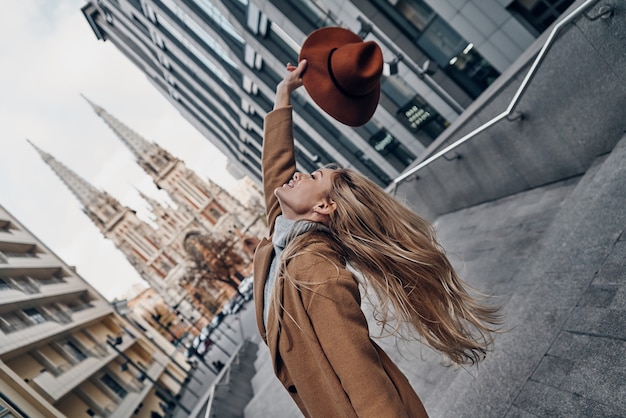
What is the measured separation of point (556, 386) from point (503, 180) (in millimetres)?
4588

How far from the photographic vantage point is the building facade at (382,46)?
11.8m

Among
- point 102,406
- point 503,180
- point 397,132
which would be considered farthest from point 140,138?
point 503,180

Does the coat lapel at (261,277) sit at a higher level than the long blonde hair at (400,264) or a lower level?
higher

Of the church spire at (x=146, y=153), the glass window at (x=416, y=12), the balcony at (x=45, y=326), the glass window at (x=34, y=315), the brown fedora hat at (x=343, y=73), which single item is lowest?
the brown fedora hat at (x=343, y=73)

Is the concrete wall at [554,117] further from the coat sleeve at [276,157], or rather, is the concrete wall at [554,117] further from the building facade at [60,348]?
the building facade at [60,348]

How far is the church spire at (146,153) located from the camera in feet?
276

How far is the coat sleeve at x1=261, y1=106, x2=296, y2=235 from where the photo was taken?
2.50 m

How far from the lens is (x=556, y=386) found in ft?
7.70

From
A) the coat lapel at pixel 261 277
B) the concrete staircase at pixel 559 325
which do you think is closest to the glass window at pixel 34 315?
the concrete staircase at pixel 559 325

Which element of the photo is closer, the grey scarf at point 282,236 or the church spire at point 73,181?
the grey scarf at point 282,236

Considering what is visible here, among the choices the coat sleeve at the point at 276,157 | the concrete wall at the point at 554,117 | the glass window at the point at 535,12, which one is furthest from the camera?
the glass window at the point at 535,12

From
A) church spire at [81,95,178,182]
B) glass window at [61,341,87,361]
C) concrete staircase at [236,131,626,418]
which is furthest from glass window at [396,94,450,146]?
church spire at [81,95,178,182]

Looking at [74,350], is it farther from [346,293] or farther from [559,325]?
[346,293]

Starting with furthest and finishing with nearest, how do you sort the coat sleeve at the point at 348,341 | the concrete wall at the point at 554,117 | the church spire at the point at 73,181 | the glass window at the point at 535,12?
1. the church spire at the point at 73,181
2. the glass window at the point at 535,12
3. the concrete wall at the point at 554,117
4. the coat sleeve at the point at 348,341
